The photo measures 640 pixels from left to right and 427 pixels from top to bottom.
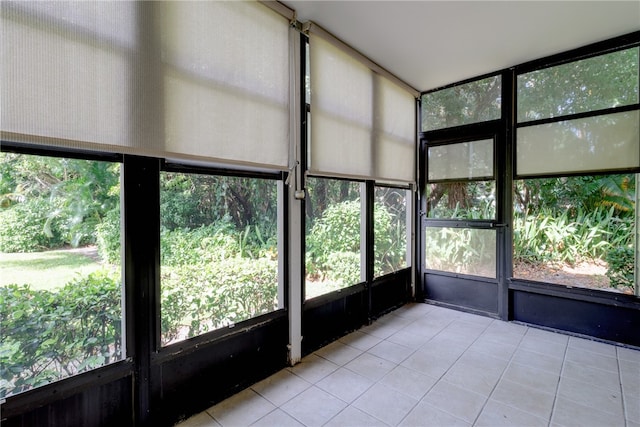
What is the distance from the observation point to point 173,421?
5.67ft

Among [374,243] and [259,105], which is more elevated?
[259,105]

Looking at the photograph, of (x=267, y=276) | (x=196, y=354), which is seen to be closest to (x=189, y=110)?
(x=267, y=276)

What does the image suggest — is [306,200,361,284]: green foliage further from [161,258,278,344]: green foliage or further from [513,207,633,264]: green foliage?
[513,207,633,264]: green foliage

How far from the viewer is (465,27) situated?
250 cm

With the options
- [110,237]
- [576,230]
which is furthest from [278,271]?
[576,230]

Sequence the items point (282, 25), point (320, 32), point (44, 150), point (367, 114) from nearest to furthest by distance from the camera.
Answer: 1. point (44, 150)
2. point (282, 25)
3. point (320, 32)
4. point (367, 114)

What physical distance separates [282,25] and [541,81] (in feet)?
9.20

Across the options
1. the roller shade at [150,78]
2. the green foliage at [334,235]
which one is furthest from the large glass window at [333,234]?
the roller shade at [150,78]

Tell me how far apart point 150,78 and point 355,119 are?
1869mm

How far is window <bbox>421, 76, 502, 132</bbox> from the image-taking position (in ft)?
11.2

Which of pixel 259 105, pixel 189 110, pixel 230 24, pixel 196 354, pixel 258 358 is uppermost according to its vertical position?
pixel 230 24

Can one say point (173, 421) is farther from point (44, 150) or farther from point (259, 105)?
point (259, 105)

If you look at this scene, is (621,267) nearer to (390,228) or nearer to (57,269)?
(390,228)

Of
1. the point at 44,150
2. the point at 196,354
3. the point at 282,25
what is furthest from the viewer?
the point at 282,25
